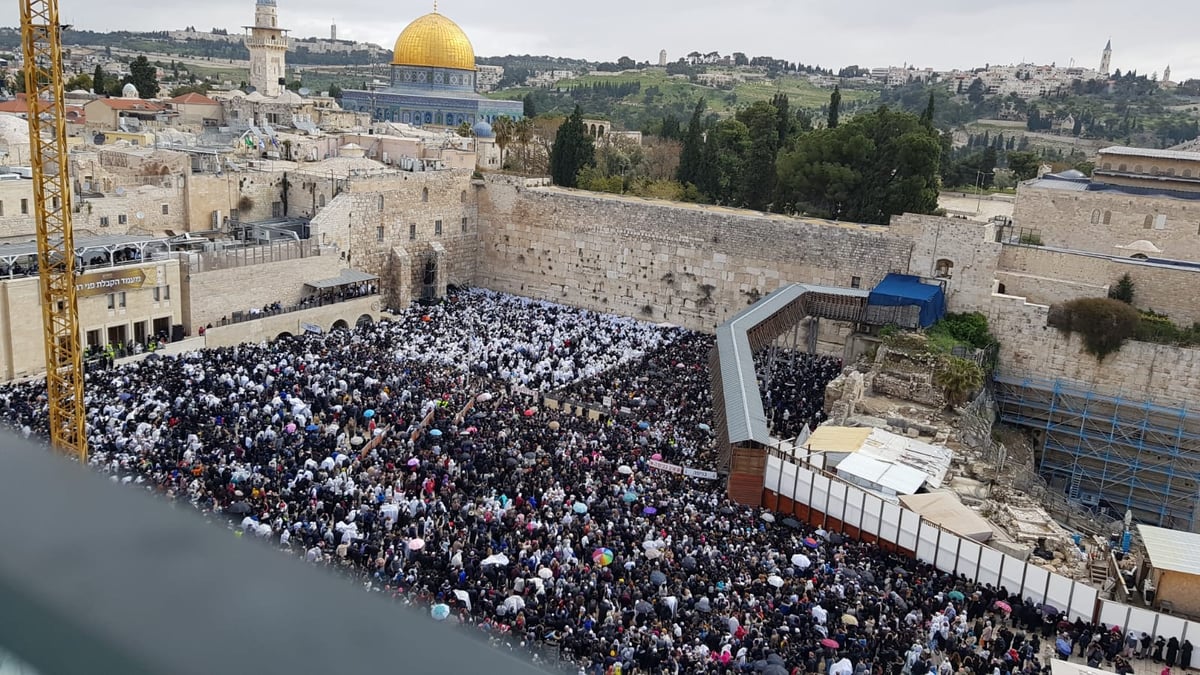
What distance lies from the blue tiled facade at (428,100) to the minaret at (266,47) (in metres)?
9.38

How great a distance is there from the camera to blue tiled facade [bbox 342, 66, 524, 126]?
51.3 metres

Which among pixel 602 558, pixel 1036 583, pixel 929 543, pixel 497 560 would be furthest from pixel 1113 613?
pixel 497 560

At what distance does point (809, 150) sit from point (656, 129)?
118ft

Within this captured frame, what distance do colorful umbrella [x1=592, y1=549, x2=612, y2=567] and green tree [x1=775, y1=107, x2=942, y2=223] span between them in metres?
19.1

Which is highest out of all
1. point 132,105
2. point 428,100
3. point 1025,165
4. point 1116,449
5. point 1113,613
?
point 428,100

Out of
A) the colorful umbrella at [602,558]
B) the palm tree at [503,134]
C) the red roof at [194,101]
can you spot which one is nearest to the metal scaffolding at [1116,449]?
the colorful umbrella at [602,558]

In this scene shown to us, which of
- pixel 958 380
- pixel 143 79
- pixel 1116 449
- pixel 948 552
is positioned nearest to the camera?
pixel 948 552

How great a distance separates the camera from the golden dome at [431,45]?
52375 millimetres

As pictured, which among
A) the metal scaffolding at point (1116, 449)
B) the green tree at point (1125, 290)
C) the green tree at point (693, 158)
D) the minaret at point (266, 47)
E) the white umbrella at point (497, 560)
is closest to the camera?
the white umbrella at point (497, 560)

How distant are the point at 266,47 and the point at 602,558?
182 ft

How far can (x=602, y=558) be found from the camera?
12.1m

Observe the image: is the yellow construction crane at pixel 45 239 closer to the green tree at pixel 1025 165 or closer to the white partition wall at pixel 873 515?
the white partition wall at pixel 873 515

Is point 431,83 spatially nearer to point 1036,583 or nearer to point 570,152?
point 570,152

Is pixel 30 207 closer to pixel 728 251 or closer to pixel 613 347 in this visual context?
pixel 613 347
